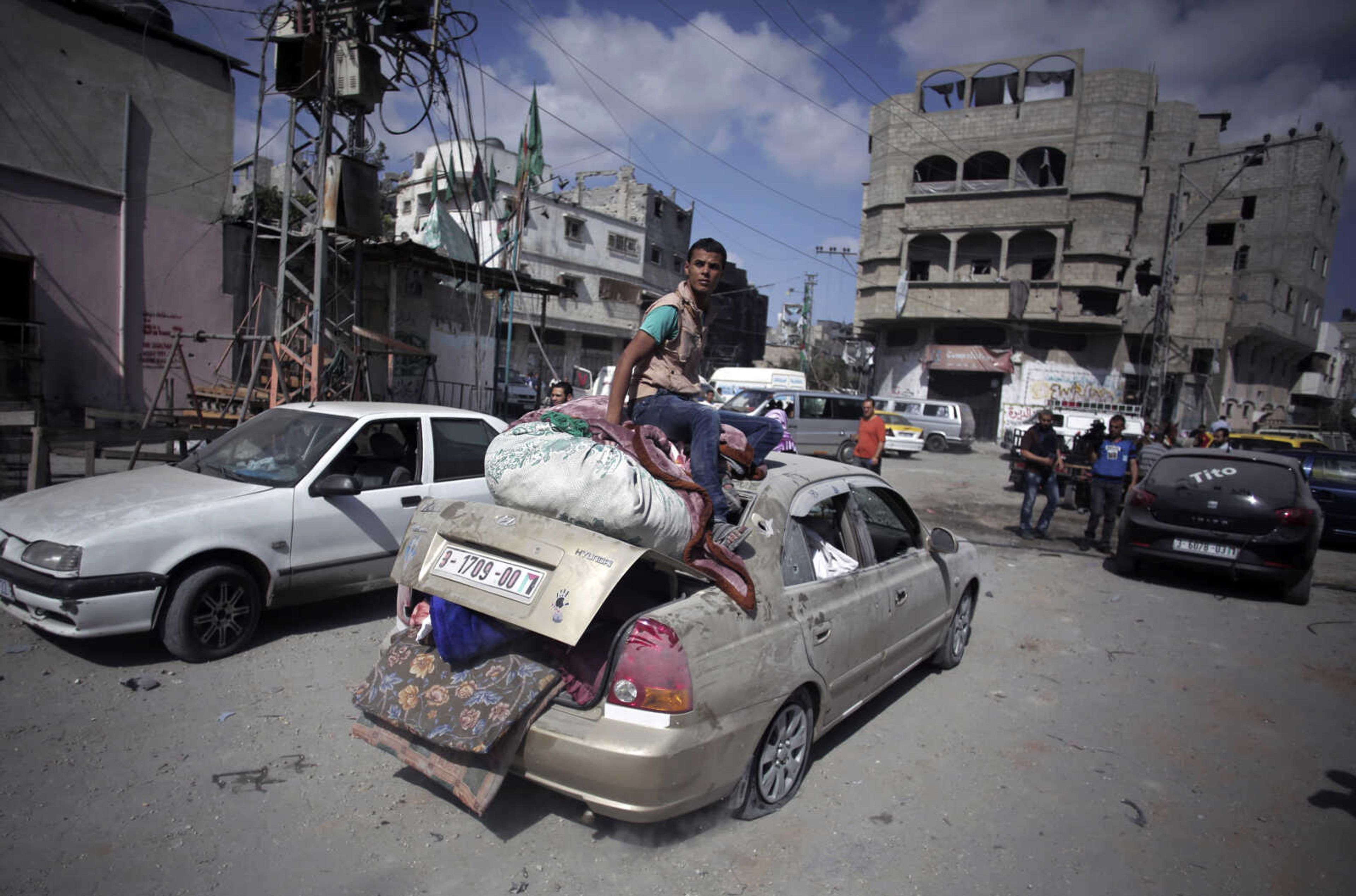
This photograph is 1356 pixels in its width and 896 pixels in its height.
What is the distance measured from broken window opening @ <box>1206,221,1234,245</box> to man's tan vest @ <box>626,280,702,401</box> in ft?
155

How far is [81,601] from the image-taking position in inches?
151

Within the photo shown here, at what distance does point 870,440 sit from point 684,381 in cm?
738

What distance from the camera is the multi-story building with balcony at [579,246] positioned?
35.8 metres

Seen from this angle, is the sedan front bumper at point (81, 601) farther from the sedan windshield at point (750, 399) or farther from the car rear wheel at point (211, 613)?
the sedan windshield at point (750, 399)

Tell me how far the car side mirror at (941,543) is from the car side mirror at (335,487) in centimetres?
372

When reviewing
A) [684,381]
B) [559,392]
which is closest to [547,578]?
[684,381]

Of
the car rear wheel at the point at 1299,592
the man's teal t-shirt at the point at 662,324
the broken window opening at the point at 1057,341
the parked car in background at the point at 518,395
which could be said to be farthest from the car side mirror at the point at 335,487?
the broken window opening at the point at 1057,341

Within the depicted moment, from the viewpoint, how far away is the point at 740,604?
9.53ft

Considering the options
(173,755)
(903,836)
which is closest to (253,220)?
(173,755)

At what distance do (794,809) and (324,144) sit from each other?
1140 cm

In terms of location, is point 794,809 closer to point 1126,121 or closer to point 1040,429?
point 1040,429

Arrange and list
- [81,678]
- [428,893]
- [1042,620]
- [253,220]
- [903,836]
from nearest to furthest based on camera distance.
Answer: [428,893], [903,836], [81,678], [1042,620], [253,220]

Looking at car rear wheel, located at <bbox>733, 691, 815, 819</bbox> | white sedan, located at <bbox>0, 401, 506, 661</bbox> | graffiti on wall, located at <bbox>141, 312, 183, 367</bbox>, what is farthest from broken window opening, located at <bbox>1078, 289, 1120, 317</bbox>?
car rear wheel, located at <bbox>733, 691, 815, 819</bbox>

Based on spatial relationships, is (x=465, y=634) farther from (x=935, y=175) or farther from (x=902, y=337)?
(x=935, y=175)
